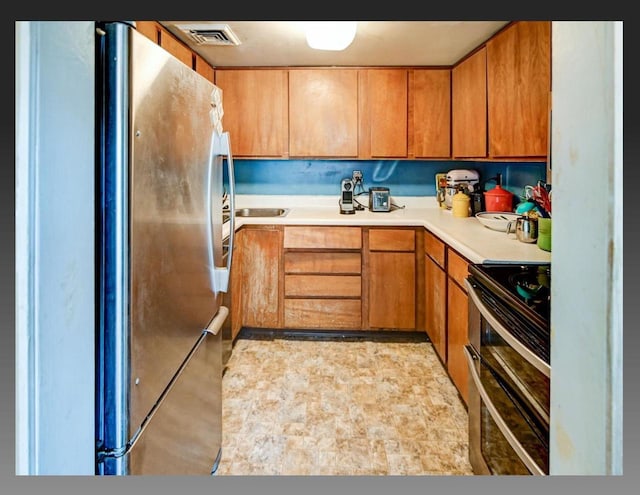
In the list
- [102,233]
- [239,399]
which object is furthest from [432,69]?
[102,233]

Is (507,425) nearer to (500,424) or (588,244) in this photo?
(500,424)

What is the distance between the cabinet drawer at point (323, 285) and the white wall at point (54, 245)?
2.46 meters

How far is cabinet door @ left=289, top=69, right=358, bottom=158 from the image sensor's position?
11.8 feet

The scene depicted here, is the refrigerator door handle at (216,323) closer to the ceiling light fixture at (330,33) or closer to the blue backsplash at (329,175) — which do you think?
the ceiling light fixture at (330,33)

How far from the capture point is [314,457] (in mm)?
1923

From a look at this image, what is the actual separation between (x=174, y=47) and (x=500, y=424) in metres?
2.66

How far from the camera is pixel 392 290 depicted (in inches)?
132

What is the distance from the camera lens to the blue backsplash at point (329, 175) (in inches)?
155

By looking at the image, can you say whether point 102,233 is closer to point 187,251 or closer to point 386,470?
point 187,251

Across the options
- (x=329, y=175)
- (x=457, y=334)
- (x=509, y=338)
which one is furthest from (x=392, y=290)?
(x=509, y=338)

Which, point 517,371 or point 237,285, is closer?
point 517,371

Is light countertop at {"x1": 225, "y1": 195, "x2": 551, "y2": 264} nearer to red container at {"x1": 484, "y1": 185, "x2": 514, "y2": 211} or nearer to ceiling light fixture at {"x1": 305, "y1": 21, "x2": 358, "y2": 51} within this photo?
red container at {"x1": 484, "y1": 185, "x2": 514, "y2": 211}

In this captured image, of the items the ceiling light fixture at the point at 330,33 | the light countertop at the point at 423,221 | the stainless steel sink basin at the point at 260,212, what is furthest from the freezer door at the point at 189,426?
the stainless steel sink basin at the point at 260,212

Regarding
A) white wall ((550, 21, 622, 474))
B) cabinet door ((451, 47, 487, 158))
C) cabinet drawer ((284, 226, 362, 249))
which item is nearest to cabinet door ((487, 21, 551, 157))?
cabinet door ((451, 47, 487, 158))
